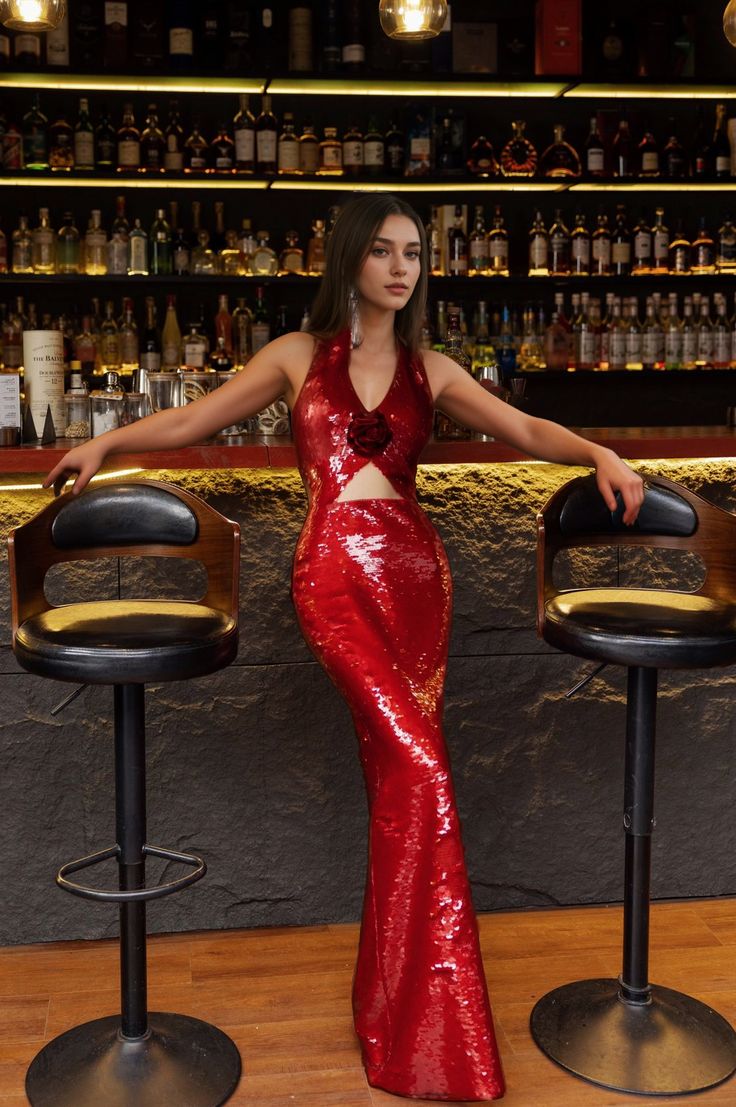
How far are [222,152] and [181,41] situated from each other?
0.41m

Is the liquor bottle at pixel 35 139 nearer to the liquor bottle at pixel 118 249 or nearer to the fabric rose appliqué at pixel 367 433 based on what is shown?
the liquor bottle at pixel 118 249

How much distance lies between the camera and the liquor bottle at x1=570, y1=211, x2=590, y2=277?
4.76 m

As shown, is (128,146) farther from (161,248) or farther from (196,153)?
(161,248)

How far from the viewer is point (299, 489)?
2592 mm

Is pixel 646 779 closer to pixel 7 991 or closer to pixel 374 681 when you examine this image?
pixel 374 681

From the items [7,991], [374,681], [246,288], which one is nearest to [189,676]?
[374,681]

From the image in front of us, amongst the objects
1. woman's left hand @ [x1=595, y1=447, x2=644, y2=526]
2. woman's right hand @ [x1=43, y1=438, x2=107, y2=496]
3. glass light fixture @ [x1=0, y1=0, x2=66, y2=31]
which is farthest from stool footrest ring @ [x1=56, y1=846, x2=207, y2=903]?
glass light fixture @ [x1=0, y1=0, x2=66, y2=31]

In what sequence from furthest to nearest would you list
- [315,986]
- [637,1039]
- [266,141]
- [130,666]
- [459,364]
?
[266,141] → [459,364] → [315,986] → [637,1039] → [130,666]

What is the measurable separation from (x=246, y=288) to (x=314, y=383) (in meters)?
2.67

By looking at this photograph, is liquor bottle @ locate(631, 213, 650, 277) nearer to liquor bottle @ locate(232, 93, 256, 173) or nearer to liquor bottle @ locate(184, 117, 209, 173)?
liquor bottle @ locate(232, 93, 256, 173)

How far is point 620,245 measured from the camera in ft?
15.7

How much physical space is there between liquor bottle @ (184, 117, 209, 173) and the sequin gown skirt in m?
2.77

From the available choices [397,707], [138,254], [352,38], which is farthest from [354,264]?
[352,38]

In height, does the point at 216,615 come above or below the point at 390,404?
below
